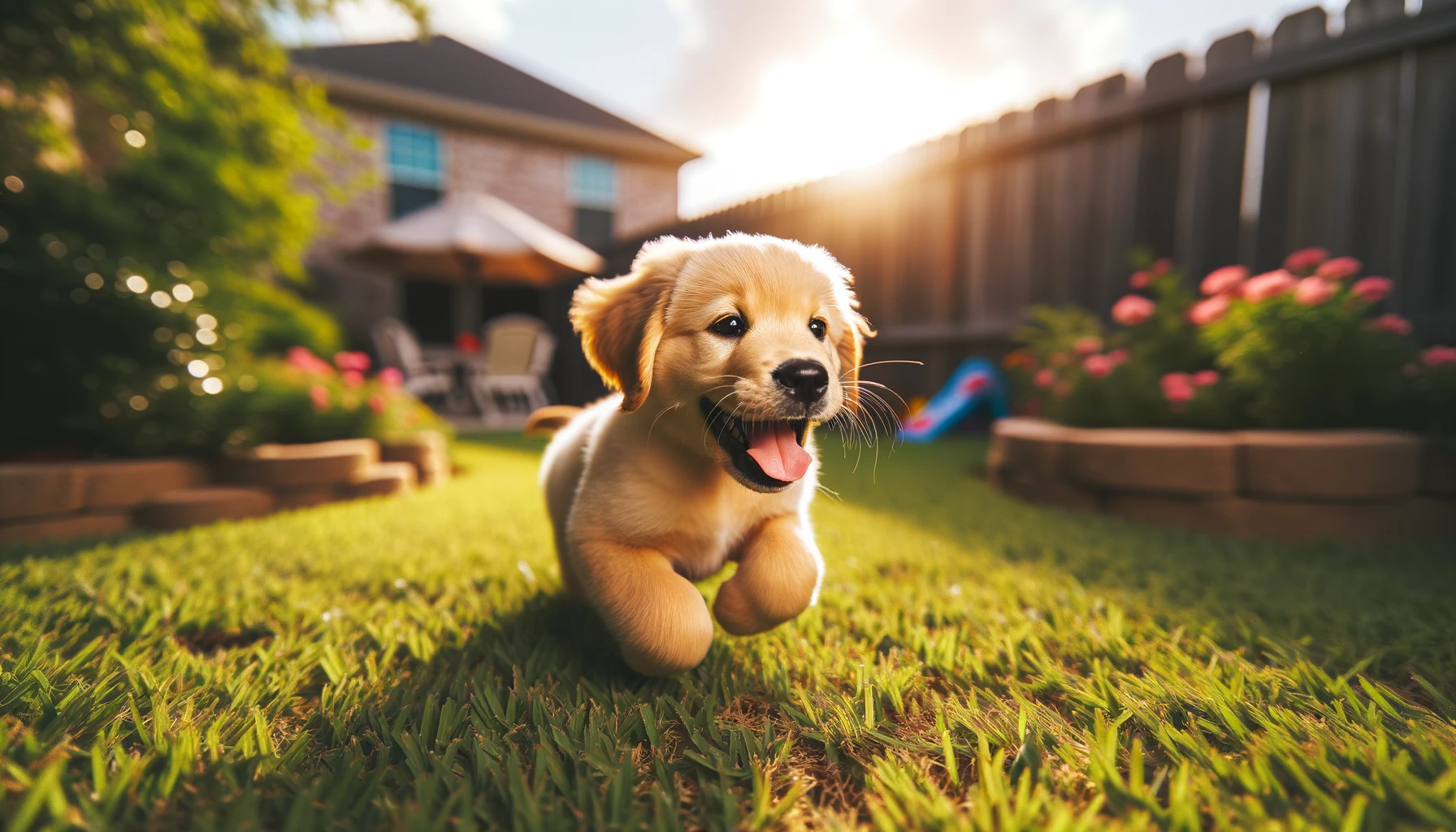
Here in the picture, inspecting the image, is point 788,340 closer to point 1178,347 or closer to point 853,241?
point 1178,347

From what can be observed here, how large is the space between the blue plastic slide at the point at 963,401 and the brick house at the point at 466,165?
696 cm

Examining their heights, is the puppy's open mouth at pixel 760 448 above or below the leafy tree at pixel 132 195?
below

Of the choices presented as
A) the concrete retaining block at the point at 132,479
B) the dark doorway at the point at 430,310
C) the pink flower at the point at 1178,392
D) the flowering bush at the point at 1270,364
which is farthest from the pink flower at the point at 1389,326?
the dark doorway at the point at 430,310

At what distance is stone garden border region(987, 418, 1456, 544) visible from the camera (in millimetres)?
2691

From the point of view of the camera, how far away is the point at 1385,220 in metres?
3.97

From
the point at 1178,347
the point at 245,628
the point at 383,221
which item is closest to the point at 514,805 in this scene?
the point at 245,628

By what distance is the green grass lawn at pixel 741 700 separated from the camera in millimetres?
942

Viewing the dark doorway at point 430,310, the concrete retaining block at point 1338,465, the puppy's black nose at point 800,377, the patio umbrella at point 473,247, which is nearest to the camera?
the puppy's black nose at point 800,377

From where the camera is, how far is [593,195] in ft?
50.2

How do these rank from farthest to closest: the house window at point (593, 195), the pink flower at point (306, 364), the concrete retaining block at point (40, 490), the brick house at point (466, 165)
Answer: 1. the house window at point (593, 195)
2. the brick house at point (466, 165)
3. the pink flower at point (306, 364)
4. the concrete retaining block at point (40, 490)

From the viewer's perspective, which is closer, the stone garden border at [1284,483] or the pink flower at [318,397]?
the stone garden border at [1284,483]

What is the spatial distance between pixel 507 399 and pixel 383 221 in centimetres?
477

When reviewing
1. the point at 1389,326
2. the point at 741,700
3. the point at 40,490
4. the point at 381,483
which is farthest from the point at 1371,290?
the point at 40,490

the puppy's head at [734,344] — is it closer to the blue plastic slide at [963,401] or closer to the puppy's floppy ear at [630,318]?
the puppy's floppy ear at [630,318]
